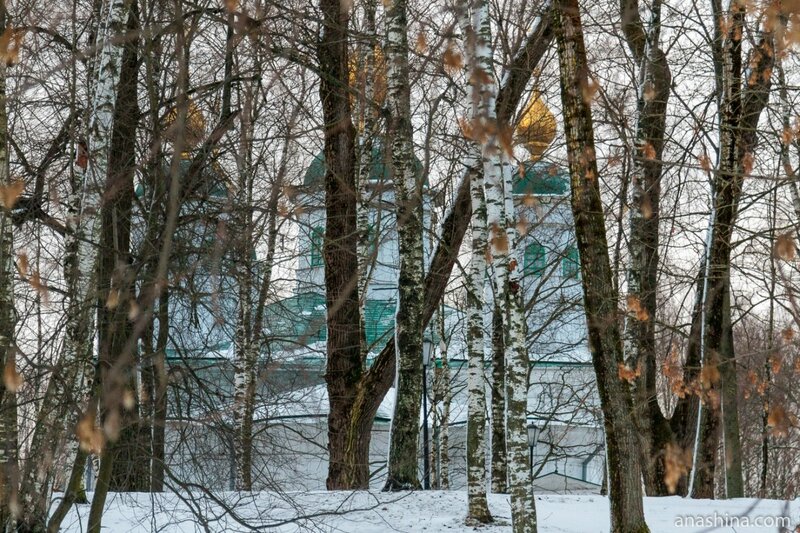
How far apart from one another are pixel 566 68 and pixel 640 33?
4491mm

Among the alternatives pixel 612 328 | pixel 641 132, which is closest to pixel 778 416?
pixel 612 328

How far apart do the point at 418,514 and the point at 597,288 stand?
315cm

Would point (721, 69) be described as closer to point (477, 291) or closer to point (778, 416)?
point (477, 291)

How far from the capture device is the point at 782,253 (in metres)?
4.09

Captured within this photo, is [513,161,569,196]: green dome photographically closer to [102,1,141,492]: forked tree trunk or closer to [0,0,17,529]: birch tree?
[102,1,141,492]: forked tree trunk

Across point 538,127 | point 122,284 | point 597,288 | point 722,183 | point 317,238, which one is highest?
point 538,127

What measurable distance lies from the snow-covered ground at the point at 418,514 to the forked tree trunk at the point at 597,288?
1031mm

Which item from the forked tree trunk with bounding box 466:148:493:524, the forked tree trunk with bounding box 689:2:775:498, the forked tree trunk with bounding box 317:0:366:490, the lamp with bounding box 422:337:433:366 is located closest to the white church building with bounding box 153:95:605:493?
the forked tree trunk with bounding box 317:0:366:490

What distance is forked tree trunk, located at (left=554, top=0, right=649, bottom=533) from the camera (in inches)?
306

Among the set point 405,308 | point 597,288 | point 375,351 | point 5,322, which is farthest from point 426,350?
point 375,351

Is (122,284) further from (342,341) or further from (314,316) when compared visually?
(314,316)

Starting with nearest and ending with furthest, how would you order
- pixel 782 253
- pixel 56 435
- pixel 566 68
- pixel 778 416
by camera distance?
pixel 782 253, pixel 778 416, pixel 56 435, pixel 566 68

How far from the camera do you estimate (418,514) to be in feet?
31.4

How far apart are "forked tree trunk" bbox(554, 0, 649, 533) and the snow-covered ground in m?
1.03
